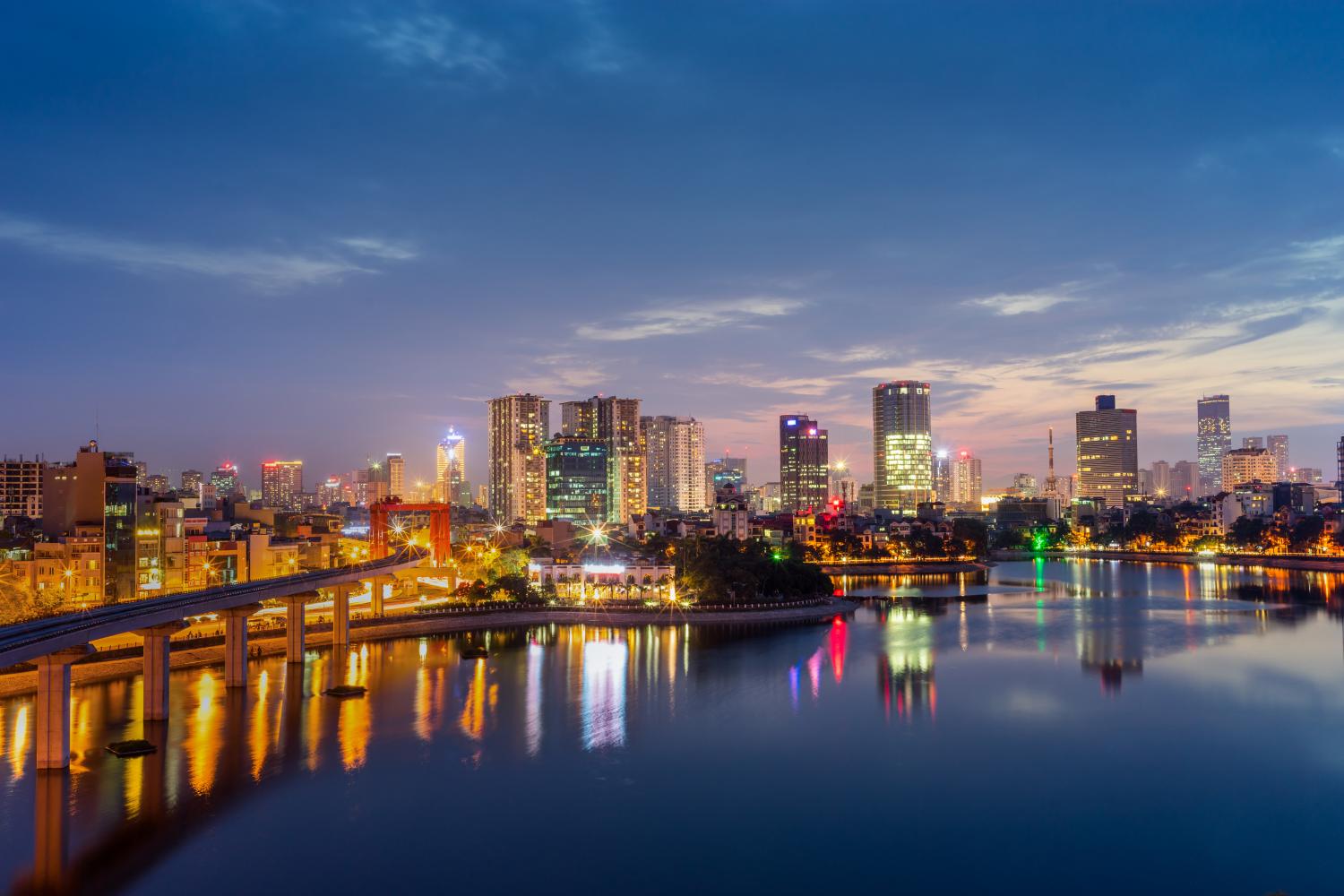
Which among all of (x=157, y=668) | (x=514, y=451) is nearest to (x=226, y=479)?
(x=514, y=451)

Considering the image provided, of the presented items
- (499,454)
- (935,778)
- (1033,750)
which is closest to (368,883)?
(935,778)

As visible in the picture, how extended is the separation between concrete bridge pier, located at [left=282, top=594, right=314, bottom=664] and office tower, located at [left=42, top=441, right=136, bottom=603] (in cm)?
793

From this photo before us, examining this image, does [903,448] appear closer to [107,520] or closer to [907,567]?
[907,567]

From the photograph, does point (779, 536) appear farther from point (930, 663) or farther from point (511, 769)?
point (511, 769)

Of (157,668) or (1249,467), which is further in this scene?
(1249,467)

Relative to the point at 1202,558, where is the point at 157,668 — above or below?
above

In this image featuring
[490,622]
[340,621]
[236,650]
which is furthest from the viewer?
[490,622]

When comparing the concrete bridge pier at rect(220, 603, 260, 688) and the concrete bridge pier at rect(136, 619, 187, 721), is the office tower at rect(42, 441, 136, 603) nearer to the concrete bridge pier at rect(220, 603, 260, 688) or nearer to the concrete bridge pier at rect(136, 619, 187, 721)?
the concrete bridge pier at rect(220, 603, 260, 688)

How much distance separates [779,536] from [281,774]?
6143cm

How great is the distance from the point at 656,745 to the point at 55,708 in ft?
35.2

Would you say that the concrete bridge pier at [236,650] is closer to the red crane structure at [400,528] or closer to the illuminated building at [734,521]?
the red crane structure at [400,528]

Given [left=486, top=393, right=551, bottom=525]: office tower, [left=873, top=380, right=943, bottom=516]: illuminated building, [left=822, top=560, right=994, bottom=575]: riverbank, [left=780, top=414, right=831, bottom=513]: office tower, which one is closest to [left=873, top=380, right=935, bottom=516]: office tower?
[left=873, top=380, right=943, bottom=516]: illuminated building

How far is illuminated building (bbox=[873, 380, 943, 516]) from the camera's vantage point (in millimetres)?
143625

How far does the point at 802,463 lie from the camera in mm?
129250
